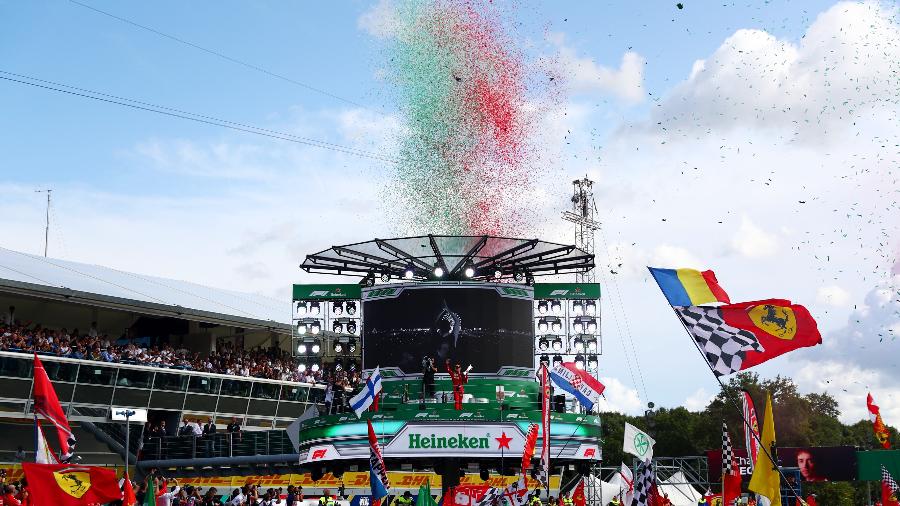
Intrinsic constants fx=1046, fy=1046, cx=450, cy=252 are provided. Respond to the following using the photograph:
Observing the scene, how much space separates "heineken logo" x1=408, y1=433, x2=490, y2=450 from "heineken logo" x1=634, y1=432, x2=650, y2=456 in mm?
10901

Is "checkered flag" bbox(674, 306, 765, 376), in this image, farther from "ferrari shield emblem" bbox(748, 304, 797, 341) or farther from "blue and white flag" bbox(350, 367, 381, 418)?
"blue and white flag" bbox(350, 367, 381, 418)

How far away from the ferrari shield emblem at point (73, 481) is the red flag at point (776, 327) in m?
11.9

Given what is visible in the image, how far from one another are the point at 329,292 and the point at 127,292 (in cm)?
1968

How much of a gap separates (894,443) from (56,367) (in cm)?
8565

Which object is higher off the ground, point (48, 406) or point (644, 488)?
point (48, 406)

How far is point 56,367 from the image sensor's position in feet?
156

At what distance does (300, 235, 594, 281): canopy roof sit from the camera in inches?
1654

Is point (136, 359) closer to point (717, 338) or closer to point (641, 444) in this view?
point (641, 444)

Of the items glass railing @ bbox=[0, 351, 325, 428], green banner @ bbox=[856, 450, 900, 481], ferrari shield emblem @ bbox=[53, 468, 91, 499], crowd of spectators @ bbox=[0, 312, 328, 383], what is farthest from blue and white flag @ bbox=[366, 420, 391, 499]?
green banner @ bbox=[856, 450, 900, 481]

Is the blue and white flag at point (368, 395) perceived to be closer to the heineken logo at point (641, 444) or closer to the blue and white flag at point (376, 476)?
the blue and white flag at point (376, 476)

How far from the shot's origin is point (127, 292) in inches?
2307

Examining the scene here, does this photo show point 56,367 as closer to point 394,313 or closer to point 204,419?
point 204,419

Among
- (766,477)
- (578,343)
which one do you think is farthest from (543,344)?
(766,477)

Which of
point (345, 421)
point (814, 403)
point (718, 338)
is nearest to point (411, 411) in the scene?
point (345, 421)
